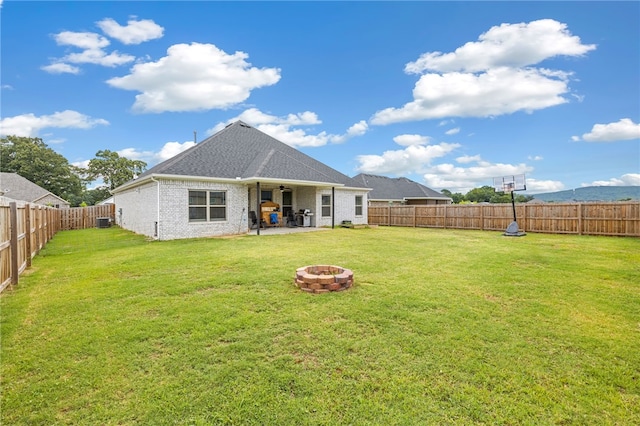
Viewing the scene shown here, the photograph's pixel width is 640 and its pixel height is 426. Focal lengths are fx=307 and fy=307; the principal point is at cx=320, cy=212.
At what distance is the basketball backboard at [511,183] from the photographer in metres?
14.9

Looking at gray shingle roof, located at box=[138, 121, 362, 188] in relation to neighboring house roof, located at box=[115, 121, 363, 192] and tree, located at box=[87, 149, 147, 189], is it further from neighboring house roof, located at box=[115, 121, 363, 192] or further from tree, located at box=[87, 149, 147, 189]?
tree, located at box=[87, 149, 147, 189]


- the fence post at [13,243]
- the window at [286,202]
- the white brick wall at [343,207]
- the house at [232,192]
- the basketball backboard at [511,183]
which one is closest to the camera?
the fence post at [13,243]

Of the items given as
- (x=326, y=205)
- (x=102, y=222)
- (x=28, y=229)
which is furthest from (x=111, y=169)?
(x=28, y=229)

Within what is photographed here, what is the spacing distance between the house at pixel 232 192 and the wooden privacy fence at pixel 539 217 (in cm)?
419

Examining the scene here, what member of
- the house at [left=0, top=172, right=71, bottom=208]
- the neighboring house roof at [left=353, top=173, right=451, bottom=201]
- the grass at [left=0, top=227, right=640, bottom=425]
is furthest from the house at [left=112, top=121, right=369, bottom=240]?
the house at [left=0, top=172, right=71, bottom=208]

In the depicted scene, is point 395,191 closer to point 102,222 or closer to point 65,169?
point 102,222

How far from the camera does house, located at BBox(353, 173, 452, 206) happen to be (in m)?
31.2

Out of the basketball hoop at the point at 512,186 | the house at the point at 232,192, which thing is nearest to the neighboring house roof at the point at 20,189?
the house at the point at 232,192

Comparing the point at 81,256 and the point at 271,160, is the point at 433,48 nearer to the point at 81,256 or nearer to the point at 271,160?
the point at 271,160

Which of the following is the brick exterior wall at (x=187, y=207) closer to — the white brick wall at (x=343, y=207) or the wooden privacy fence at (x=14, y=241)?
the white brick wall at (x=343, y=207)

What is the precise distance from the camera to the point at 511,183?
15211mm

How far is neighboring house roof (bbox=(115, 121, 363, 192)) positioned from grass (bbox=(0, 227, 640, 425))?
767 centimetres

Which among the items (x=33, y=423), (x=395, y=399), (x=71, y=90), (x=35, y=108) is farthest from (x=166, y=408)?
(x=35, y=108)

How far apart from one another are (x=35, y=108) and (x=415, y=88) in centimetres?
2247
